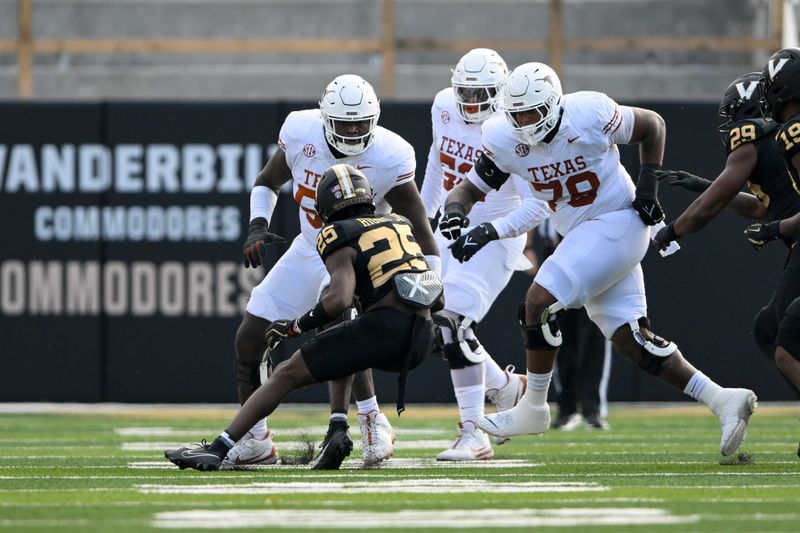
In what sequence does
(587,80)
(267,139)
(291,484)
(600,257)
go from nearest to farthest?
(291,484)
(600,257)
(267,139)
(587,80)

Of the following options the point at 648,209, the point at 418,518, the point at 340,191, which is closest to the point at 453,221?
the point at 340,191

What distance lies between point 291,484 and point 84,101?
6965mm

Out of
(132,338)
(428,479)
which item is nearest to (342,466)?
(428,479)

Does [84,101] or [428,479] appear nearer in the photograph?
[428,479]

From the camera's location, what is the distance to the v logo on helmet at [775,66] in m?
7.45

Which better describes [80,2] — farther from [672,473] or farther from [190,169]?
[672,473]

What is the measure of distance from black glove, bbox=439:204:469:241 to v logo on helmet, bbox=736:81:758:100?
4.68 feet

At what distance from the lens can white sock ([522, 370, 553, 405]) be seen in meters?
8.13

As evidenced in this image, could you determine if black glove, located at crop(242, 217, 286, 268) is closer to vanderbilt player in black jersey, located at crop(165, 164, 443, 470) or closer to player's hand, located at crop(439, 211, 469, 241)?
vanderbilt player in black jersey, located at crop(165, 164, 443, 470)

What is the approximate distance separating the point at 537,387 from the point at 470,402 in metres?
0.54

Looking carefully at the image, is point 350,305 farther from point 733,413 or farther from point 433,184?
point 433,184

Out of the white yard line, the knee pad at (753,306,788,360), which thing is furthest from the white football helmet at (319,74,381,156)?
the white yard line

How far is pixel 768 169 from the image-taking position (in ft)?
25.4

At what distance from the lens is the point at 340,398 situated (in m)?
7.94
